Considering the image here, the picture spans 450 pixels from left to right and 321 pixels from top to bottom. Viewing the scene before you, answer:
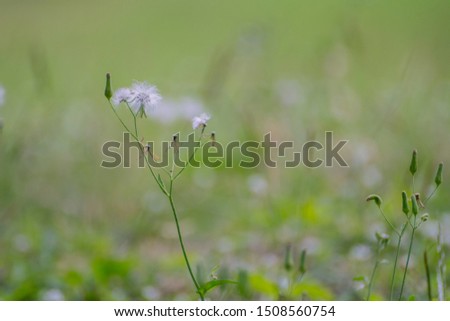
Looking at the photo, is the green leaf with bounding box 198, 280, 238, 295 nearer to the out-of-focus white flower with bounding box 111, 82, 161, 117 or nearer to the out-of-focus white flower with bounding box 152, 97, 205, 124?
the out-of-focus white flower with bounding box 111, 82, 161, 117

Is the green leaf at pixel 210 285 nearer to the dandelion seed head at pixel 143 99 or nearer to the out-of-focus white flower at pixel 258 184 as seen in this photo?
the dandelion seed head at pixel 143 99

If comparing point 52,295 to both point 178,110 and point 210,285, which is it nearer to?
point 210,285

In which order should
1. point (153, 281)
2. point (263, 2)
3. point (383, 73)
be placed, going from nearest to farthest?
1. point (153, 281)
2. point (383, 73)
3. point (263, 2)

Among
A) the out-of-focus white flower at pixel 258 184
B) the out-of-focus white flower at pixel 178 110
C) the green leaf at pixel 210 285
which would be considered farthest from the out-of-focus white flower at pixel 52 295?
the out-of-focus white flower at pixel 178 110

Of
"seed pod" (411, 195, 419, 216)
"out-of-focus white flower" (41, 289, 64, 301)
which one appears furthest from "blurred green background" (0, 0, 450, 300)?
"seed pod" (411, 195, 419, 216)

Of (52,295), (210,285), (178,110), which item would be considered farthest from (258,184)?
(210,285)
